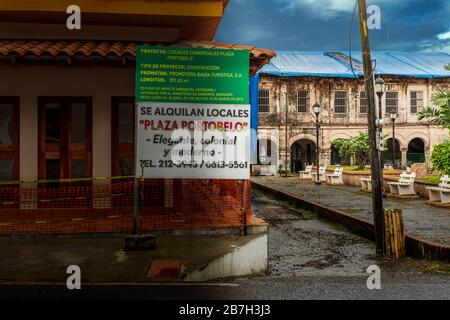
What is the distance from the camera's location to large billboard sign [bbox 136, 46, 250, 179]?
7309 millimetres

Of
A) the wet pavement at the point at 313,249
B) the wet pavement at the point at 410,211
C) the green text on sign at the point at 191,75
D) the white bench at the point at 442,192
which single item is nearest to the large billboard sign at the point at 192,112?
the green text on sign at the point at 191,75

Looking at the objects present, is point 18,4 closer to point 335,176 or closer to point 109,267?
point 109,267

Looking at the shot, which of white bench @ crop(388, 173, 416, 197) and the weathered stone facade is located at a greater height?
the weathered stone facade

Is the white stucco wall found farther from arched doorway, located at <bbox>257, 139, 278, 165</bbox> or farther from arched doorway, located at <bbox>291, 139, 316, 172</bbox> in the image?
arched doorway, located at <bbox>291, 139, 316, 172</bbox>

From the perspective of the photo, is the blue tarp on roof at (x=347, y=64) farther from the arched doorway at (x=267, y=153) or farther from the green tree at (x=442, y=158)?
the green tree at (x=442, y=158)

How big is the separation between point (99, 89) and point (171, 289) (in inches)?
196

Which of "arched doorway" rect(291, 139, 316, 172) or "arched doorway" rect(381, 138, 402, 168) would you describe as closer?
"arched doorway" rect(381, 138, 402, 168)

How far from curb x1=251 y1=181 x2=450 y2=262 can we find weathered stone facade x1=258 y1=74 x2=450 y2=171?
19.0 metres

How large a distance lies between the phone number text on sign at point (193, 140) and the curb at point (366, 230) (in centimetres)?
337

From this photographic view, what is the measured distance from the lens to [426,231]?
33.2 feet

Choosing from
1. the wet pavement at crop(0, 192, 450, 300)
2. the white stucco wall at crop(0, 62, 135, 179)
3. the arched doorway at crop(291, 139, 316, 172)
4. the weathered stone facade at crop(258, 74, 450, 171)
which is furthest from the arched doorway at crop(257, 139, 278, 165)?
the white stucco wall at crop(0, 62, 135, 179)

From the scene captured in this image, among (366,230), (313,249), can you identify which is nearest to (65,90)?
(313,249)

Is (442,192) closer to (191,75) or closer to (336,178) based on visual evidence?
(336,178)
